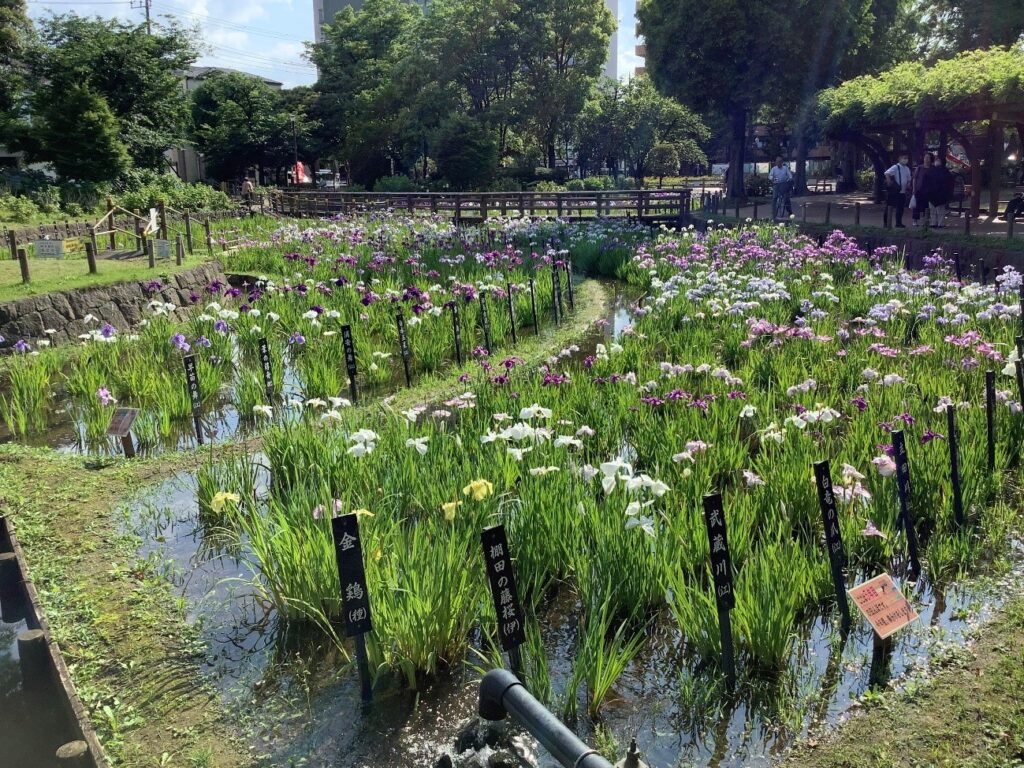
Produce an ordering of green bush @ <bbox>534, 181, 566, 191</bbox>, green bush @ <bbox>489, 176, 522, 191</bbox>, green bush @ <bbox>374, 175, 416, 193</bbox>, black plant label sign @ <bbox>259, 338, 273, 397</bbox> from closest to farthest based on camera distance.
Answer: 1. black plant label sign @ <bbox>259, 338, 273, 397</bbox>
2. green bush @ <bbox>489, 176, 522, 191</bbox>
3. green bush @ <bbox>534, 181, 566, 191</bbox>
4. green bush @ <bbox>374, 175, 416, 193</bbox>

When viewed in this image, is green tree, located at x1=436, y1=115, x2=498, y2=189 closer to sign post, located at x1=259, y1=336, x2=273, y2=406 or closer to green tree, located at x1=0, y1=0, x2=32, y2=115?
green tree, located at x1=0, y1=0, x2=32, y2=115

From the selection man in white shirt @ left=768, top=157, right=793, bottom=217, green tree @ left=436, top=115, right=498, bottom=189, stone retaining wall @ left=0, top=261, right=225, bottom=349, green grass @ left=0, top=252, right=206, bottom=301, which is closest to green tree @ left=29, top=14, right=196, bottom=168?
green tree @ left=436, top=115, right=498, bottom=189

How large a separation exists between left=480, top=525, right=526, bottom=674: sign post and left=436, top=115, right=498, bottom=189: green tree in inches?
1230

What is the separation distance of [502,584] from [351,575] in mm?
540

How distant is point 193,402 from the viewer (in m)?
5.98

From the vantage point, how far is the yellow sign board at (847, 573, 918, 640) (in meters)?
3.08

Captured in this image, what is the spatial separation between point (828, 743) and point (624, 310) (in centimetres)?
881

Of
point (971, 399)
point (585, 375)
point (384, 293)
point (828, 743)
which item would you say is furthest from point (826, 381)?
point (384, 293)

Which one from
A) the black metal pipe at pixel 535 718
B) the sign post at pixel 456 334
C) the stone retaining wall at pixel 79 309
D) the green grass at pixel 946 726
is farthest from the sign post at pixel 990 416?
the stone retaining wall at pixel 79 309

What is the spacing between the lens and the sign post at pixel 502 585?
105 inches

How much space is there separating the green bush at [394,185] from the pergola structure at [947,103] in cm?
1835

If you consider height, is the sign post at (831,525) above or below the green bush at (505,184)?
below

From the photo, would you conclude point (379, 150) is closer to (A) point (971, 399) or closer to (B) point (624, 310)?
(B) point (624, 310)

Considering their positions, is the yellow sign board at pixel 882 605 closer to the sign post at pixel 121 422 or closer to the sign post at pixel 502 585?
the sign post at pixel 502 585
